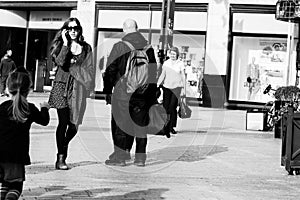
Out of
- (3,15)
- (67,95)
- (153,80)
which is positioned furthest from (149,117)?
(3,15)

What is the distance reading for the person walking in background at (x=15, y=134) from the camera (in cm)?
600

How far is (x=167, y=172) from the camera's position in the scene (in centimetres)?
971

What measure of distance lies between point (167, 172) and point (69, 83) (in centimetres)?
179

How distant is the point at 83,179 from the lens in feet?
28.1

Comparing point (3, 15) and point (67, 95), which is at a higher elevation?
point (3, 15)

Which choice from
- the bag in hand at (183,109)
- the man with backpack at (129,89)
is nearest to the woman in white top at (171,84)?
the bag in hand at (183,109)

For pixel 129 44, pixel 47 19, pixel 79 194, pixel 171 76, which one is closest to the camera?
pixel 79 194

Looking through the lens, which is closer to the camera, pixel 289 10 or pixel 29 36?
pixel 289 10

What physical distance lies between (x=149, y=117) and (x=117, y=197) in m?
3.02

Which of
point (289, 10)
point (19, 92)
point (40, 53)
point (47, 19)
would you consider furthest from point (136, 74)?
point (40, 53)

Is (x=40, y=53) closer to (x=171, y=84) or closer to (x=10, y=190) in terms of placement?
(x=171, y=84)

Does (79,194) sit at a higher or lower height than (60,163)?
lower

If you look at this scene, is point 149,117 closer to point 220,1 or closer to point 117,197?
point 117,197

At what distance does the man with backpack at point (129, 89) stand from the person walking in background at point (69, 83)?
1.83 ft
